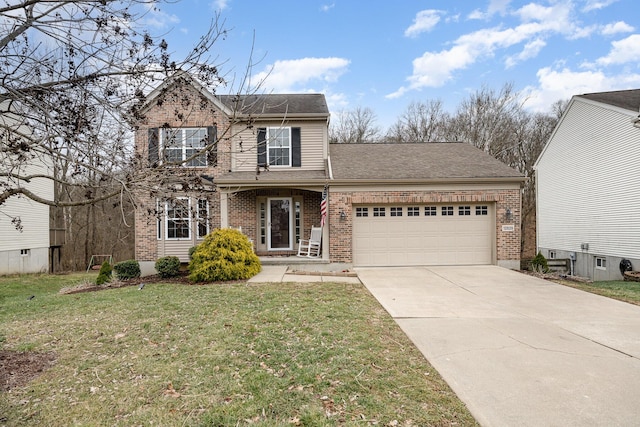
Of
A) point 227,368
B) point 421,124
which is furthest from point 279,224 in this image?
point 421,124

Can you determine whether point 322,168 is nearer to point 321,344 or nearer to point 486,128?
point 321,344

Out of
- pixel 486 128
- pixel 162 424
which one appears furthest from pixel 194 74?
pixel 486 128

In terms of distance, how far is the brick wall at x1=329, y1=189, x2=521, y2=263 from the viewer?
11453mm

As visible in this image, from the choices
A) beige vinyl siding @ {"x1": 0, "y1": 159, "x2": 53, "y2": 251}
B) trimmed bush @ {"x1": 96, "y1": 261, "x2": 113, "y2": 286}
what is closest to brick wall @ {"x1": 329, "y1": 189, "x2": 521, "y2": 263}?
trimmed bush @ {"x1": 96, "y1": 261, "x2": 113, "y2": 286}

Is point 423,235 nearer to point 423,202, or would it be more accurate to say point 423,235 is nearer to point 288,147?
point 423,202

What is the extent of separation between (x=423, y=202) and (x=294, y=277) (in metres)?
5.06

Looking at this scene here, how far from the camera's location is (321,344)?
179 inches

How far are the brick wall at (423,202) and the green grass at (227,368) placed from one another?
4617 mm

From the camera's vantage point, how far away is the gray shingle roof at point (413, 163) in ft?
38.2

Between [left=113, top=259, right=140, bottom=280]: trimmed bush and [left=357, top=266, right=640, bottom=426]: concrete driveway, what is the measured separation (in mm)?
7885

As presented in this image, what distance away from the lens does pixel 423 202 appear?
11.7m

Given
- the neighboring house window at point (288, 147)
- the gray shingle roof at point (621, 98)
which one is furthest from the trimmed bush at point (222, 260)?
the gray shingle roof at point (621, 98)

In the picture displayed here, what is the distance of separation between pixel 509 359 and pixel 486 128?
963 inches

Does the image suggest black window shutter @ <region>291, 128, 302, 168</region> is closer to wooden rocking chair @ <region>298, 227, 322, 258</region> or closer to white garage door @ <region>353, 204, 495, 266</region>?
wooden rocking chair @ <region>298, 227, 322, 258</region>
